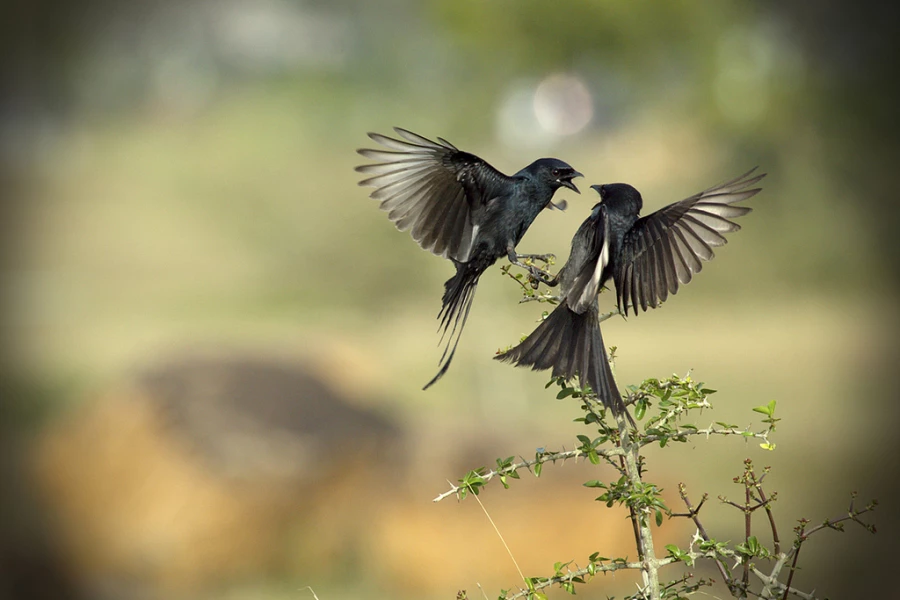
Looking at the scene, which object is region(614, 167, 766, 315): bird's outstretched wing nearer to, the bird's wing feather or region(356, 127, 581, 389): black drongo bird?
the bird's wing feather

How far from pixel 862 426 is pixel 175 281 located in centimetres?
679

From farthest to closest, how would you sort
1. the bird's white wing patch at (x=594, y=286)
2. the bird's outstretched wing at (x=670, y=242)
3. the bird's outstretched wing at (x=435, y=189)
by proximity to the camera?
1. the bird's outstretched wing at (x=435, y=189)
2. the bird's outstretched wing at (x=670, y=242)
3. the bird's white wing patch at (x=594, y=286)

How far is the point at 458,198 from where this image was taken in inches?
91.2

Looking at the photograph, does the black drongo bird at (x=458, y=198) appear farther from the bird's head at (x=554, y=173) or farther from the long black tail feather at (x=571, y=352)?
the long black tail feather at (x=571, y=352)

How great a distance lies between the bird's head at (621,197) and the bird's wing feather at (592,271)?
6 centimetres

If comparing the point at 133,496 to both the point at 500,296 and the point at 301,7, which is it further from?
the point at 301,7

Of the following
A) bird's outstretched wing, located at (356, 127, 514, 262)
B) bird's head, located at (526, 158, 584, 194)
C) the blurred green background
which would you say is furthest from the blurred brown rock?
bird's head, located at (526, 158, 584, 194)

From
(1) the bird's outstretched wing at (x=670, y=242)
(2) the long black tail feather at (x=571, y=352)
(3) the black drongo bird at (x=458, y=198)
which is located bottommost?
(2) the long black tail feather at (x=571, y=352)

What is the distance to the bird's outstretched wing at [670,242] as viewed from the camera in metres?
1.96

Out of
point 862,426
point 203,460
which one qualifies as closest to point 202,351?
point 203,460

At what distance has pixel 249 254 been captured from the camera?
9.84m

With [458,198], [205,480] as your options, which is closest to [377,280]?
[205,480]

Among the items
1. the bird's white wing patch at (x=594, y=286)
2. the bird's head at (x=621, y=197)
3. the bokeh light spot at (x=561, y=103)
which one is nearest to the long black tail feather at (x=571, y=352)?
the bird's white wing patch at (x=594, y=286)

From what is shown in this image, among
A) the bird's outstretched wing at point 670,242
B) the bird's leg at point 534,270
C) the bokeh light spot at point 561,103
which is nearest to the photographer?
the bird's outstretched wing at point 670,242
